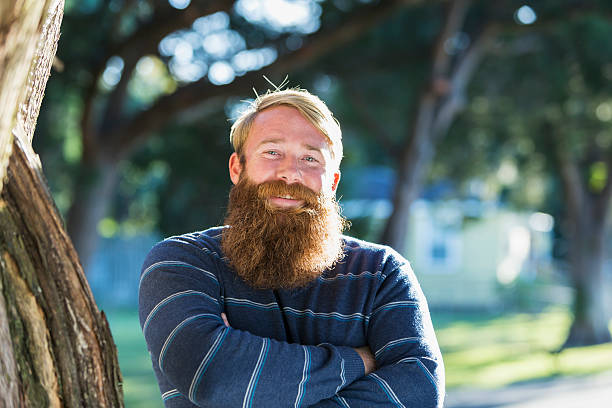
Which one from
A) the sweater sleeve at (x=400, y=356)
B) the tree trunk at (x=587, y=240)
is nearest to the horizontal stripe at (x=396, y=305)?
the sweater sleeve at (x=400, y=356)

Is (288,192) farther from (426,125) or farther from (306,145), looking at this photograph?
(426,125)

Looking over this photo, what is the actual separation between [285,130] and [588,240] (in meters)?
17.2

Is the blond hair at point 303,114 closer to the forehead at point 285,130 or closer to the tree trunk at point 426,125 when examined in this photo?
the forehead at point 285,130

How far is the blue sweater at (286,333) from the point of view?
2.44 metres

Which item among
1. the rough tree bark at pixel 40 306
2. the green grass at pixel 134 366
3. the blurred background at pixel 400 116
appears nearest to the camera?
the rough tree bark at pixel 40 306

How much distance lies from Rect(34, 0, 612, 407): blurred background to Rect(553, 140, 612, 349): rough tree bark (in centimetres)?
4

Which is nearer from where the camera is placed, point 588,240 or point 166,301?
point 166,301

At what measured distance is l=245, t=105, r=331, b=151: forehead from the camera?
9.66 feet

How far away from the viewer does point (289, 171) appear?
9.50 ft

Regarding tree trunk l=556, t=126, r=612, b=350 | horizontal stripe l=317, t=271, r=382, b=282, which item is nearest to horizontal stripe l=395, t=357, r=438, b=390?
horizontal stripe l=317, t=271, r=382, b=282

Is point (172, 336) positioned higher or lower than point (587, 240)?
lower

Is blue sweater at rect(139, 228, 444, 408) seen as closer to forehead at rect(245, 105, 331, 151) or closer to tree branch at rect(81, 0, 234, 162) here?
forehead at rect(245, 105, 331, 151)

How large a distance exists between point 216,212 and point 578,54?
6211 millimetres

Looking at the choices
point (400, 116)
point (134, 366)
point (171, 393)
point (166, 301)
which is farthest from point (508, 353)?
point (166, 301)
